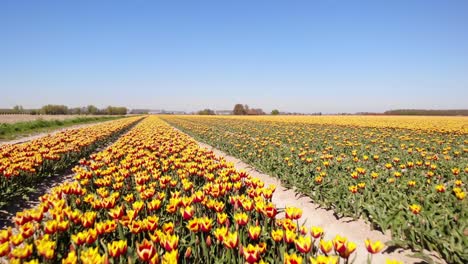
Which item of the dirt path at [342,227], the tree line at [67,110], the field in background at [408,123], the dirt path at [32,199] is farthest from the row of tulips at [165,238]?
the tree line at [67,110]

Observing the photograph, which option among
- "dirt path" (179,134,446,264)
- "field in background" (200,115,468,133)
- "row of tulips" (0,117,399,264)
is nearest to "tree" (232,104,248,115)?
"field in background" (200,115,468,133)

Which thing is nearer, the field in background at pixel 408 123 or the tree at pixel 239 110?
the field in background at pixel 408 123

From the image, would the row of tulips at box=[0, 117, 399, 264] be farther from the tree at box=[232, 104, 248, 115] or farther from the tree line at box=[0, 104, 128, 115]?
the tree line at box=[0, 104, 128, 115]

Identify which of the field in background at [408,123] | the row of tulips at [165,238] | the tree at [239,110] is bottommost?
the row of tulips at [165,238]

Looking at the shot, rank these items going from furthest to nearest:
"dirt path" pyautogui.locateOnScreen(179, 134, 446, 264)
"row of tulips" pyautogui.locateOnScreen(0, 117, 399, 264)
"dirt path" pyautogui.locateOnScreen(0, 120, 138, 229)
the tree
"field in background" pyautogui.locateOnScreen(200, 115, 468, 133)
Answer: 1. the tree
2. "field in background" pyautogui.locateOnScreen(200, 115, 468, 133)
3. "dirt path" pyautogui.locateOnScreen(0, 120, 138, 229)
4. "dirt path" pyautogui.locateOnScreen(179, 134, 446, 264)
5. "row of tulips" pyautogui.locateOnScreen(0, 117, 399, 264)

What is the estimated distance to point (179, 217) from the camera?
448 cm

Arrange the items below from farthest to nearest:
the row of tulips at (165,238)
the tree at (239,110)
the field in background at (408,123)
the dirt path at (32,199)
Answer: the tree at (239,110) → the field in background at (408,123) → the dirt path at (32,199) → the row of tulips at (165,238)

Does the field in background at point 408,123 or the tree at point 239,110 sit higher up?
the tree at point 239,110

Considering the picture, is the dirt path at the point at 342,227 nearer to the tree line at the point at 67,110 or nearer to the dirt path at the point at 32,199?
the dirt path at the point at 32,199

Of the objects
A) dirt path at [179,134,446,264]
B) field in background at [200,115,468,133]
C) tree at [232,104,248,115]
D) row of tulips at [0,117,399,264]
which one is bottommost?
dirt path at [179,134,446,264]

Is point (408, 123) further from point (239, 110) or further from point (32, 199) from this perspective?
point (239, 110)

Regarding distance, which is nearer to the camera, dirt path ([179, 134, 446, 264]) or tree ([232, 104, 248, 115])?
dirt path ([179, 134, 446, 264])

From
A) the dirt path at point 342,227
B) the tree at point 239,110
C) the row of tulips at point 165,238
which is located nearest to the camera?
the row of tulips at point 165,238

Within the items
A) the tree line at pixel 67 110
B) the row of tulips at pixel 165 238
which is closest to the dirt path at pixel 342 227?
the row of tulips at pixel 165 238
